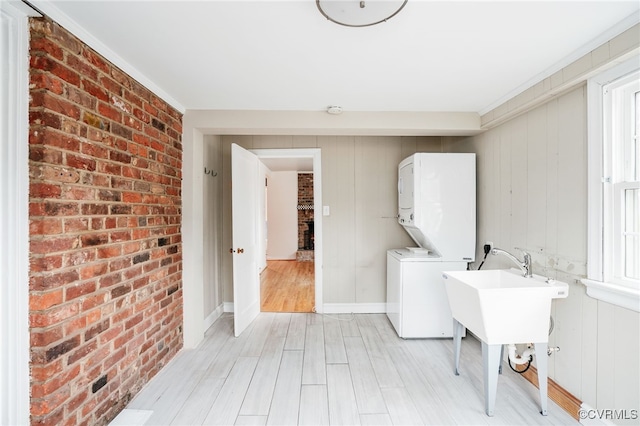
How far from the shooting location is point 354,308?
134 inches

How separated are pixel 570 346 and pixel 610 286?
0.54 meters

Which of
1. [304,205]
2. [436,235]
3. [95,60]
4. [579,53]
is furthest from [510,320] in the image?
[304,205]

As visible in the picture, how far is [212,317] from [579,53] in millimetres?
3768

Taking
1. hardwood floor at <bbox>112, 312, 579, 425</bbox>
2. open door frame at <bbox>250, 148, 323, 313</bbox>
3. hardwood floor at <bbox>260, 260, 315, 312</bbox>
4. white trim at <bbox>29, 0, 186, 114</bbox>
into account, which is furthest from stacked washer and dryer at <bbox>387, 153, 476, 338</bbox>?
white trim at <bbox>29, 0, 186, 114</bbox>

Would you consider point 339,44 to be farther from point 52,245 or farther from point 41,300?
point 41,300

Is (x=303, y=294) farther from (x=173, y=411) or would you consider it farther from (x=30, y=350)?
(x=30, y=350)

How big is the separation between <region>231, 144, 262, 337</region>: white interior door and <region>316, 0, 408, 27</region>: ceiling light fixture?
5.97 feet

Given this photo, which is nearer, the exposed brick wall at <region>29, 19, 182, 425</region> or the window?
the exposed brick wall at <region>29, 19, 182, 425</region>

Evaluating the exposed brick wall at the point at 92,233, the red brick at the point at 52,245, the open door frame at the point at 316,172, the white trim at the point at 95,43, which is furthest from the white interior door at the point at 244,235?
the red brick at the point at 52,245

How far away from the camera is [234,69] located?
1.82 metres

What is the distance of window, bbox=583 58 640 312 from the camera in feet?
4.93

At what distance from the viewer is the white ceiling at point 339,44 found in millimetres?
1282

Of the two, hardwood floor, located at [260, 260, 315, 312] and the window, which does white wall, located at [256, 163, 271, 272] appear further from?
the window

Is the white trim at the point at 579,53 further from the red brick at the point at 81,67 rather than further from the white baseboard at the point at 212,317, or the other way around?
the white baseboard at the point at 212,317
